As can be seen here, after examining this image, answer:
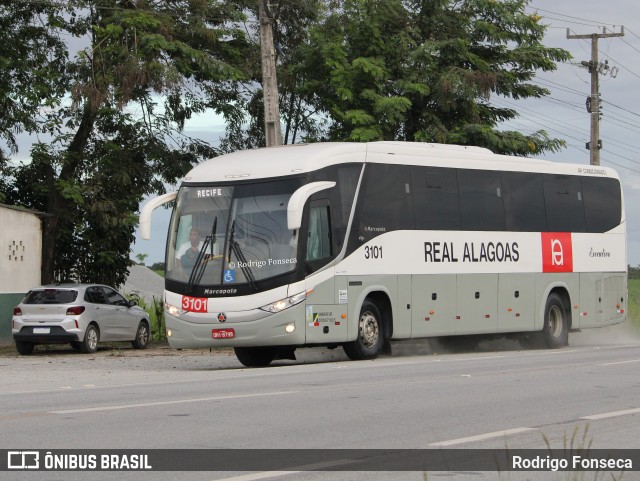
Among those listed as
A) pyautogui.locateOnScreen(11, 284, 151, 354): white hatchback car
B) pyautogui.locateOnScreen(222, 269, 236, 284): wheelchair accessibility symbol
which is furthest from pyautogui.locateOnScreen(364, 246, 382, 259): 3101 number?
pyautogui.locateOnScreen(11, 284, 151, 354): white hatchback car

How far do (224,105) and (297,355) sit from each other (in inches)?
450

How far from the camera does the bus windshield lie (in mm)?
21172

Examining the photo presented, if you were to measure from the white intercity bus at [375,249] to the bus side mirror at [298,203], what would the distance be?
23 millimetres

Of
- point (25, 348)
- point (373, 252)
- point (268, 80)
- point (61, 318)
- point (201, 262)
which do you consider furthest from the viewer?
point (268, 80)

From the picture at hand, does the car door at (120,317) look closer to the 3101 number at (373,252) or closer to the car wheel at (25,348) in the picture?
the car wheel at (25,348)

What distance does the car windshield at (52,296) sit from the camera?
29109 mm

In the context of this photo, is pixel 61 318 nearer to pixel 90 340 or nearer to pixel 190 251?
pixel 90 340

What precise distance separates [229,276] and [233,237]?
2.18 feet

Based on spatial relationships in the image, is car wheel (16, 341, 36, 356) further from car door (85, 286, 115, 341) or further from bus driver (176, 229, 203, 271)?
bus driver (176, 229, 203, 271)

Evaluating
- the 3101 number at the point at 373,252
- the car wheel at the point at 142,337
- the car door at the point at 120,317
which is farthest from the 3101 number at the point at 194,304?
the car wheel at the point at 142,337

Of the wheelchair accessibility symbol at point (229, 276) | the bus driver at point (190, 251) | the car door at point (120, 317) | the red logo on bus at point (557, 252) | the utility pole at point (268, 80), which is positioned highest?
the utility pole at point (268, 80)

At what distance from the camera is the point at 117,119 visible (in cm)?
3488

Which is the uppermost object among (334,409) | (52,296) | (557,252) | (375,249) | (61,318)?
(557,252)

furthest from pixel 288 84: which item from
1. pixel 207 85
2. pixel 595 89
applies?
pixel 595 89
